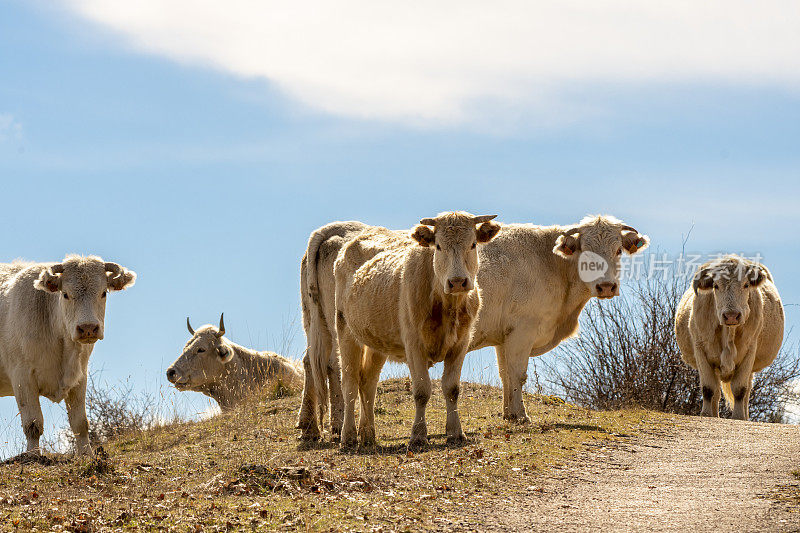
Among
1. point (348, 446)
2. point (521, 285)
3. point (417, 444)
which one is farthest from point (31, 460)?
point (521, 285)

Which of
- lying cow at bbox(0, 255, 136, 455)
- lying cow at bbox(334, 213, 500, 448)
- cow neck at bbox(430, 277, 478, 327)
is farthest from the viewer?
lying cow at bbox(0, 255, 136, 455)

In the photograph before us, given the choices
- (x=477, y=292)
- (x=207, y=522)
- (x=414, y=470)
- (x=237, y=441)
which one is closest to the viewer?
(x=207, y=522)

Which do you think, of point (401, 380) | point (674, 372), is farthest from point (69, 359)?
point (674, 372)

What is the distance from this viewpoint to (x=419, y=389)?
1006cm

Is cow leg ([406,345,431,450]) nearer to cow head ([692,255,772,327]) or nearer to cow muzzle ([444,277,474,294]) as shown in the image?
cow muzzle ([444,277,474,294])

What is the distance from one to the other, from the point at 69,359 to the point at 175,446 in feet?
7.56

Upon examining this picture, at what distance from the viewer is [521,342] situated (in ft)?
43.7

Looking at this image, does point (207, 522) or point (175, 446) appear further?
point (175, 446)

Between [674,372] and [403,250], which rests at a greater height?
[403,250]

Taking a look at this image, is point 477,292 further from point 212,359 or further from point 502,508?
point 212,359

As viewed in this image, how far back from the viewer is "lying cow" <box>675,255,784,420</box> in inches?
618

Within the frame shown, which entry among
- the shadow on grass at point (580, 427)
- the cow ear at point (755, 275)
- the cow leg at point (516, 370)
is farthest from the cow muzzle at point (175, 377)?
the cow ear at point (755, 275)

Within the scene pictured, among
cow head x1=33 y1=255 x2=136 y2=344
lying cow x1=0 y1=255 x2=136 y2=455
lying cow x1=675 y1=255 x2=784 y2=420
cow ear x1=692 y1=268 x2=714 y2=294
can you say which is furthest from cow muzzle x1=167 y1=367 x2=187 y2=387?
cow ear x1=692 y1=268 x2=714 y2=294

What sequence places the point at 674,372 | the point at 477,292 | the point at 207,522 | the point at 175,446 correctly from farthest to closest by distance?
the point at 674,372, the point at 175,446, the point at 477,292, the point at 207,522
